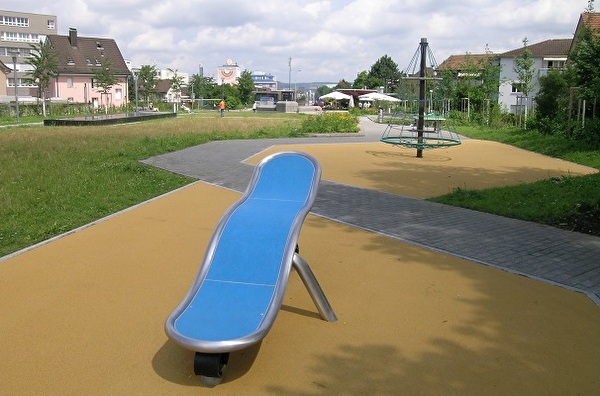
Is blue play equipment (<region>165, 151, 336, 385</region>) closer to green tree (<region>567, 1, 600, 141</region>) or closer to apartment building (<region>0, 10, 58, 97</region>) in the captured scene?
green tree (<region>567, 1, 600, 141</region>)

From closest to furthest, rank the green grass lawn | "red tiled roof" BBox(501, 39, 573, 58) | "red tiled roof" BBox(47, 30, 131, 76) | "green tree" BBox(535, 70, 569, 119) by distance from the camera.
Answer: the green grass lawn
"green tree" BBox(535, 70, 569, 119)
"red tiled roof" BBox(501, 39, 573, 58)
"red tiled roof" BBox(47, 30, 131, 76)

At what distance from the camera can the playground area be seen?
3891 millimetres

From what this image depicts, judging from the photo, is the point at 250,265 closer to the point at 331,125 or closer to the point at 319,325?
the point at 319,325

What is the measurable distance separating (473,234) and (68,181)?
818cm

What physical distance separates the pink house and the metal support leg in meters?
58.4

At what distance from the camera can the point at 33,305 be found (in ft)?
17.2

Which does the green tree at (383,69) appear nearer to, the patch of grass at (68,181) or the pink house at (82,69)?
the pink house at (82,69)

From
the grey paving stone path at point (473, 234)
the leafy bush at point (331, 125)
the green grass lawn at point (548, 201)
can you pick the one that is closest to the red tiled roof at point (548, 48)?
the leafy bush at point (331, 125)

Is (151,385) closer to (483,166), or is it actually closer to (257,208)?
(257,208)

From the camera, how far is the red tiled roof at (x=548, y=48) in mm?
52844

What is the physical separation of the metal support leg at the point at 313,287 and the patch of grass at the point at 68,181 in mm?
4154

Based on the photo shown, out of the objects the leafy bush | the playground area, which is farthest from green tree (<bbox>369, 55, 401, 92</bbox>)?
the playground area

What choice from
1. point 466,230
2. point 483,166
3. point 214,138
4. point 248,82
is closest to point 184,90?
point 248,82

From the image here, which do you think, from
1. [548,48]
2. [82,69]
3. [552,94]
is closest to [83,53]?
[82,69]
